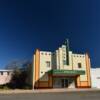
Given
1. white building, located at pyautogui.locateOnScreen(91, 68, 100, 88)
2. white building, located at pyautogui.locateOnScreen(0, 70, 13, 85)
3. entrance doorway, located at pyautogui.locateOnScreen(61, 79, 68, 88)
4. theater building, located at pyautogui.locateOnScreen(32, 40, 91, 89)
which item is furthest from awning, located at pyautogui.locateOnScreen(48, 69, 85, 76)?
white building, located at pyautogui.locateOnScreen(0, 70, 13, 85)

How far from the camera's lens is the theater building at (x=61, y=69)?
34906 millimetres

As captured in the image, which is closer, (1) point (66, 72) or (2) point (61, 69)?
(1) point (66, 72)

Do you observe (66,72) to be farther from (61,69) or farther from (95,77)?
(95,77)

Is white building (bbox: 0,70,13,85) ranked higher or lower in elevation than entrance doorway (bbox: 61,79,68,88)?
higher

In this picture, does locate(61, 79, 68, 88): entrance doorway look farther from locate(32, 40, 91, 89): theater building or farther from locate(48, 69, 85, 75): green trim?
locate(48, 69, 85, 75): green trim

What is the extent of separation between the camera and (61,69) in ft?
117

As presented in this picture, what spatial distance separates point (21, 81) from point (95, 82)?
55.0 ft

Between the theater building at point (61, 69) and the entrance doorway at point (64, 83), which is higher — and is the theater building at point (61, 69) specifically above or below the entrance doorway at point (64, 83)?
above

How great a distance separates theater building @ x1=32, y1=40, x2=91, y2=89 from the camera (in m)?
34.9

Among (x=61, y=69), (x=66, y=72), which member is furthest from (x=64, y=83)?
(x=66, y=72)

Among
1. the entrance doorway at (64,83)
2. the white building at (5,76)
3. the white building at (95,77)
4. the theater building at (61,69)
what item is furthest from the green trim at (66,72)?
the white building at (5,76)

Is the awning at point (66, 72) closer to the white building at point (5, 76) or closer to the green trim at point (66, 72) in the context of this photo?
the green trim at point (66, 72)

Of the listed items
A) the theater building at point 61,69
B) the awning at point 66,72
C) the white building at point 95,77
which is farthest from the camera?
the white building at point 95,77

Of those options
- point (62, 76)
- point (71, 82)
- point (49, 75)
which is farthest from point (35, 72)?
point (71, 82)
